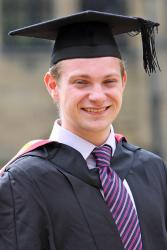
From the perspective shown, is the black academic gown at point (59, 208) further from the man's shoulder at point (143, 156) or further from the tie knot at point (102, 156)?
the man's shoulder at point (143, 156)

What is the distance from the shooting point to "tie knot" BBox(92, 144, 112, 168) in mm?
3727

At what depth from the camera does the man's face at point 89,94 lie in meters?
3.64

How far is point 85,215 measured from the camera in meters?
3.57

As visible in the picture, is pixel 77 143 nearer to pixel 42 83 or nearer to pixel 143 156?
pixel 143 156

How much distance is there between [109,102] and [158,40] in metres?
17.8

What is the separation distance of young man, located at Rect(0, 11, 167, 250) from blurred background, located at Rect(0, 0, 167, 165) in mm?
16865

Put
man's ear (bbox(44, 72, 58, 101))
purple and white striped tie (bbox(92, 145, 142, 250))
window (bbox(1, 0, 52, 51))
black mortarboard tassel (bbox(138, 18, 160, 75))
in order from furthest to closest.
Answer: window (bbox(1, 0, 52, 51)) < black mortarboard tassel (bbox(138, 18, 160, 75)) < man's ear (bbox(44, 72, 58, 101)) < purple and white striped tie (bbox(92, 145, 142, 250))

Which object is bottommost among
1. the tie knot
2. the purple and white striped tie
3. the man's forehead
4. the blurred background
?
the blurred background

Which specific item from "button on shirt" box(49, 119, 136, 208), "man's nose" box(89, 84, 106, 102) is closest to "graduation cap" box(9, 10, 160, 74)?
"man's nose" box(89, 84, 106, 102)

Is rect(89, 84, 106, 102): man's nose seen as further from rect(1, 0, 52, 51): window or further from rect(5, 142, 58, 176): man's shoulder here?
A: rect(1, 0, 52, 51): window

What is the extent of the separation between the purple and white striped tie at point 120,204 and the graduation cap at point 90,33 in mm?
419

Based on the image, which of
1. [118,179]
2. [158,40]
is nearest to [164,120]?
[158,40]

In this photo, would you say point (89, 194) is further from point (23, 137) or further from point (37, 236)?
point (23, 137)

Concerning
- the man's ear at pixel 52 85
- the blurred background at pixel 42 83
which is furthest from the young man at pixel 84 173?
the blurred background at pixel 42 83
